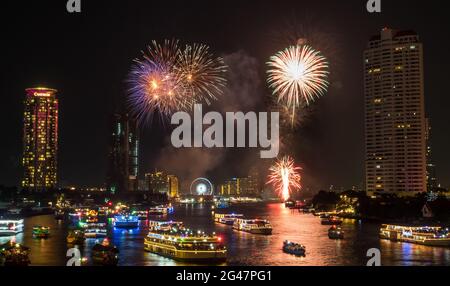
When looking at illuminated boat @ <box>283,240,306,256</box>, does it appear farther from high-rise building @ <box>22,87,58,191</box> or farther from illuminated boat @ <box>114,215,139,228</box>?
high-rise building @ <box>22,87,58,191</box>

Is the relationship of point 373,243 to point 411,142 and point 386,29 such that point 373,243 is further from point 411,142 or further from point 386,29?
point 386,29

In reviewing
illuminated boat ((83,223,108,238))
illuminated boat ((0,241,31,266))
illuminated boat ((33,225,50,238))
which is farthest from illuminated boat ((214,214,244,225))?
illuminated boat ((0,241,31,266))

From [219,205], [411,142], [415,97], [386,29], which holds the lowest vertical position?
[219,205]

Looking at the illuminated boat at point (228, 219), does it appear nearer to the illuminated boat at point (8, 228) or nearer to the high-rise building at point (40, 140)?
the illuminated boat at point (8, 228)

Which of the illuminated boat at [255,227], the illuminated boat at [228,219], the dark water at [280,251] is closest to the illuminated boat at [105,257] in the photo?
the dark water at [280,251]

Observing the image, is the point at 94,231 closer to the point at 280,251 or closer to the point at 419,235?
the point at 280,251
